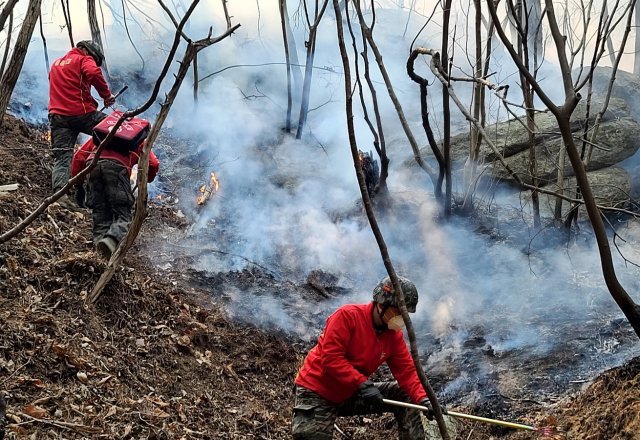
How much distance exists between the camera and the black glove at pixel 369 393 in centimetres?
474

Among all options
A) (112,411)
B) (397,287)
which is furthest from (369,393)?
(397,287)

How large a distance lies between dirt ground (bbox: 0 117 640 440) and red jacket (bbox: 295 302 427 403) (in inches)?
39.1

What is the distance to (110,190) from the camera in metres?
6.57

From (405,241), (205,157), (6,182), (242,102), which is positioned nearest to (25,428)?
(6,182)

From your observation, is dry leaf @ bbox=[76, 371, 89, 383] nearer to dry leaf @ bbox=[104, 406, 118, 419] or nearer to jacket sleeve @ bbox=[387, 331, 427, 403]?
dry leaf @ bbox=[104, 406, 118, 419]

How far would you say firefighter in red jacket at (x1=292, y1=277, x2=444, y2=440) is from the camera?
4535 millimetres

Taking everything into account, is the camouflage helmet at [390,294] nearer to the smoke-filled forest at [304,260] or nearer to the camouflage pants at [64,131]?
the smoke-filled forest at [304,260]

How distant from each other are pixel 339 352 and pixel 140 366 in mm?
1861

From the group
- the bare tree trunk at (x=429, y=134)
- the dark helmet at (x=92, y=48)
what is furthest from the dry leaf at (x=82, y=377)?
the bare tree trunk at (x=429, y=134)

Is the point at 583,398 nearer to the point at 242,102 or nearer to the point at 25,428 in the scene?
the point at 25,428

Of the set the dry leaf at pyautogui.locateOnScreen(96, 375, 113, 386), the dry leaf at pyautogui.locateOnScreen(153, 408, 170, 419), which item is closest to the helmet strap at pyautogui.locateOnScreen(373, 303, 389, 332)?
Result: the dry leaf at pyautogui.locateOnScreen(153, 408, 170, 419)

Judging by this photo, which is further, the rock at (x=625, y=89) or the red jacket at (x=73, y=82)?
the rock at (x=625, y=89)

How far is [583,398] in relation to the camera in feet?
17.7

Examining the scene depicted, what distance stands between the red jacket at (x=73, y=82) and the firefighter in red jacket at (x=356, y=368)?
4.54 metres
